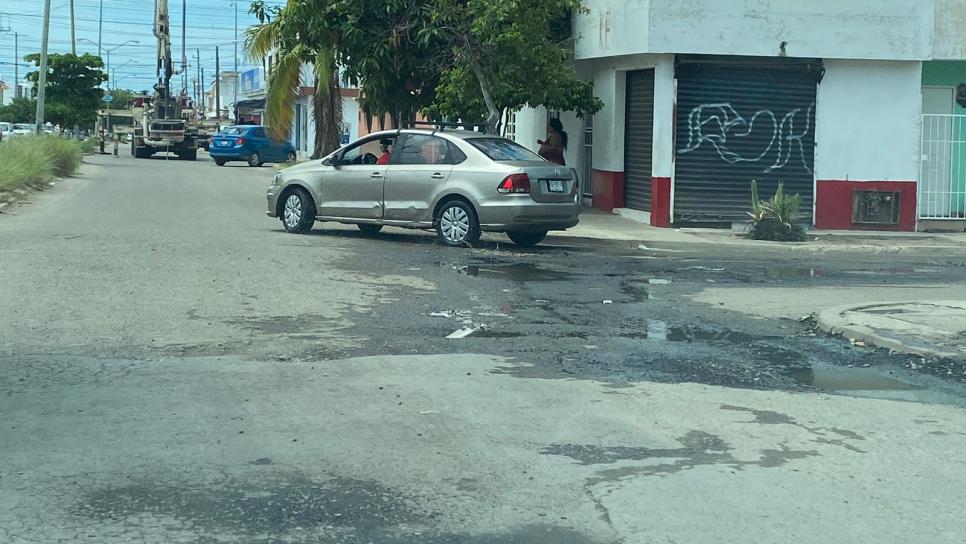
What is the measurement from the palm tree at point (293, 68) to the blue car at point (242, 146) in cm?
1095

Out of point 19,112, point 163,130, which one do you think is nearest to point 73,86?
point 163,130

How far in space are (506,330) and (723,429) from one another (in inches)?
139

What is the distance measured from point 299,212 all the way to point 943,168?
38.1ft

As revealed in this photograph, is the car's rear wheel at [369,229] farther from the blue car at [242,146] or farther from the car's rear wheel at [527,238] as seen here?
the blue car at [242,146]

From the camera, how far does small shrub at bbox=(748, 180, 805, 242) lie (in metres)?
20.2

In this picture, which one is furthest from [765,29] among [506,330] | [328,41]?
[506,330]

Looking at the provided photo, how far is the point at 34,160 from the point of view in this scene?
1172 inches

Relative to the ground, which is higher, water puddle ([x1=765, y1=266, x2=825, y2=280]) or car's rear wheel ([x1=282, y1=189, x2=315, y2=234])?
car's rear wheel ([x1=282, y1=189, x2=315, y2=234])

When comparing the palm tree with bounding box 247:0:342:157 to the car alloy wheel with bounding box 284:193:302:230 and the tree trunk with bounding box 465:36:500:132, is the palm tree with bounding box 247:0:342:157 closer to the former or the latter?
the tree trunk with bounding box 465:36:500:132

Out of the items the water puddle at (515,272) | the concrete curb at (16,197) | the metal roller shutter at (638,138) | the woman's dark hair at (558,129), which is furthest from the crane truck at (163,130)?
the water puddle at (515,272)

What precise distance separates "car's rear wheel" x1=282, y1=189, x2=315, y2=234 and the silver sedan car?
0.05ft

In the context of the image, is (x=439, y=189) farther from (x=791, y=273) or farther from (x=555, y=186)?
(x=791, y=273)

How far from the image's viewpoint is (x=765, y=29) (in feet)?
70.4

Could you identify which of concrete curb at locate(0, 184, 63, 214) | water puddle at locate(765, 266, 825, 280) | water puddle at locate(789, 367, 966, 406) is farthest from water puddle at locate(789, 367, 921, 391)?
concrete curb at locate(0, 184, 63, 214)
